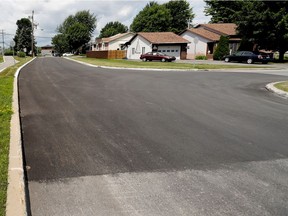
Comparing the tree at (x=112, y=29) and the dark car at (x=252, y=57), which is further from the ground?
the tree at (x=112, y=29)

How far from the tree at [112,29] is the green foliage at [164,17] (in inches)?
738

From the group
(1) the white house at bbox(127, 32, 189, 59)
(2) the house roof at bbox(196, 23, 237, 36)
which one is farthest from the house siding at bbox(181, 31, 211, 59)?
(2) the house roof at bbox(196, 23, 237, 36)

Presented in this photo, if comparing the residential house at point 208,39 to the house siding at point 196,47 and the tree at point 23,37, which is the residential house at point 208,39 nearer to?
the house siding at point 196,47

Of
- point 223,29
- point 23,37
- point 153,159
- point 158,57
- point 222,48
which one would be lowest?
point 153,159

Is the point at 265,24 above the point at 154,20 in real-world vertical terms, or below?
below

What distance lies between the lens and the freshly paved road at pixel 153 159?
340 centimetres

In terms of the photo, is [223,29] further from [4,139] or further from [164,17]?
[4,139]

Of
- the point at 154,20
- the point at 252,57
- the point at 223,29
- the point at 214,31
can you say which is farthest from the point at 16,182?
the point at 154,20

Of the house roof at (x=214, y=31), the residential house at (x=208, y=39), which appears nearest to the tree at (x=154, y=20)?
the house roof at (x=214, y=31)

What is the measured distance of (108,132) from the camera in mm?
5957

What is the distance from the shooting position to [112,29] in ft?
314

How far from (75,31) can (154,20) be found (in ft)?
74.0

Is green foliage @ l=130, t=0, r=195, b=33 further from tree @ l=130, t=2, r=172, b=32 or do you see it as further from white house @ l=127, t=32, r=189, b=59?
white house @ l=127, t=32, r=189, b=59

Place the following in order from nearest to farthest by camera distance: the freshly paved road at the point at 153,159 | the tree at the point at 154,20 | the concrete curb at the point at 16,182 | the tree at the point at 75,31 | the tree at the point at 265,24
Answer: the concrete curb at the point at 16,182 < the freshly paved road at the point at 153,159 < the tree at the point at 265,24 < the tree at the point at 154,20 < the tree at the point at 75,31
